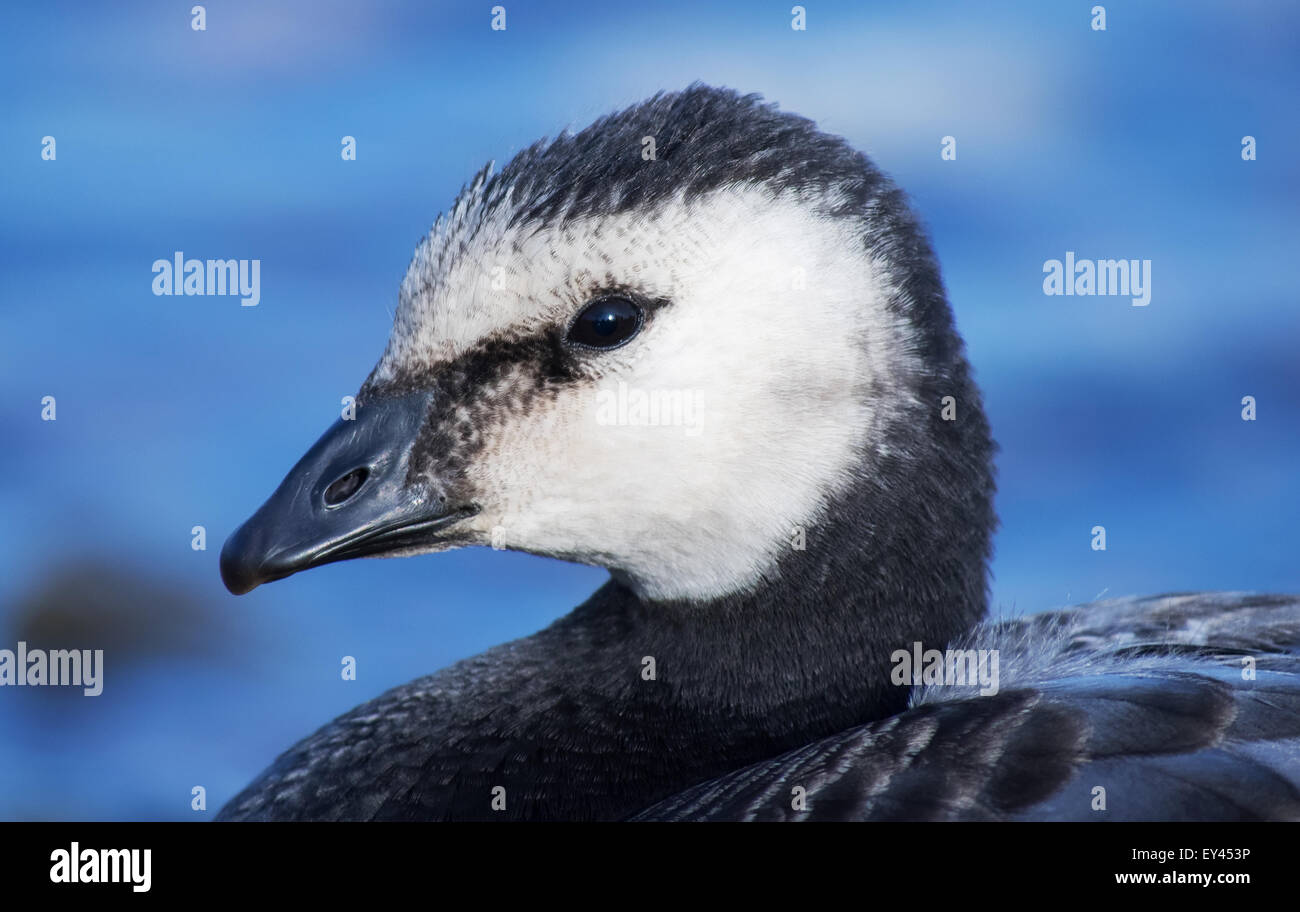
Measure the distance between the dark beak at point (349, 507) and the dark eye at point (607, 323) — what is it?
1.14 feet

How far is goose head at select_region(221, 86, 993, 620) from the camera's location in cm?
277

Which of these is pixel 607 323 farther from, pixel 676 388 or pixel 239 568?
pixel 239 568

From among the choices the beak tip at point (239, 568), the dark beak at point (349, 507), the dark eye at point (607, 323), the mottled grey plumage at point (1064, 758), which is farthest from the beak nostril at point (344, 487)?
the mottled grey plumage at point (1064, 758)

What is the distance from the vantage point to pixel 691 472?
110 inches

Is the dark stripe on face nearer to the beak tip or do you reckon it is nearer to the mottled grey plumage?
the beak tip

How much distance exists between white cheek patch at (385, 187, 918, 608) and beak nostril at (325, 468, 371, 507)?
0.74 ft

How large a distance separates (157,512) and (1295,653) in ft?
14.5

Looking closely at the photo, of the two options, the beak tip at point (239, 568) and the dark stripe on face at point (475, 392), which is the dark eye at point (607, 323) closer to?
the dark stripe on face at point (475, 392)

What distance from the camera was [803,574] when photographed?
288 cm

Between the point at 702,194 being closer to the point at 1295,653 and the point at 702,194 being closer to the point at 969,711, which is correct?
the point at 969,711

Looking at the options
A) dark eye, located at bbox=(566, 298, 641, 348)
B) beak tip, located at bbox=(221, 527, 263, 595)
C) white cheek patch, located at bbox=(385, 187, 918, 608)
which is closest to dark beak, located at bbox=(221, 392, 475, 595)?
beak tip, located at bbox=(221, 527, 263, 595)

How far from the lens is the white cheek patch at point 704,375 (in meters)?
2.76
